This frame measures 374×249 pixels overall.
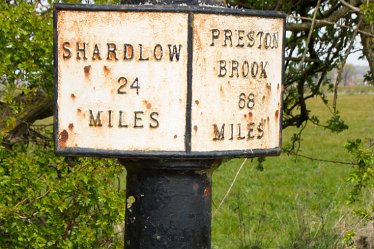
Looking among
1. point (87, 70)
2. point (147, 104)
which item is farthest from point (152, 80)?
point (87, 70)

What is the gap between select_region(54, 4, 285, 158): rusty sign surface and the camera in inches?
101

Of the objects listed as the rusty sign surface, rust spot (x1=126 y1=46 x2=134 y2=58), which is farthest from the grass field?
rust spot (x1=126 y1=46 x2=134 y2=58)

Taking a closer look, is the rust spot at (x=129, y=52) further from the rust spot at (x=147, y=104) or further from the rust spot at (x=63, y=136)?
the rust spot at (x=63, y=136)

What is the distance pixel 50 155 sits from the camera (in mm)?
4109

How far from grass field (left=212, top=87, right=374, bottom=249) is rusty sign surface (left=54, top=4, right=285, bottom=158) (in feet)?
7.16

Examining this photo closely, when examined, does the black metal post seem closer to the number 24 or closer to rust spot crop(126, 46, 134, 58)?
the number 24

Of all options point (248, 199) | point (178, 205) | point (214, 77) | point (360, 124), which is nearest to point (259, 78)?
point (214, 77)

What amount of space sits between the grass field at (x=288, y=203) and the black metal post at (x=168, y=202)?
202 centimetres

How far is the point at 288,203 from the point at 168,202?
6761mm

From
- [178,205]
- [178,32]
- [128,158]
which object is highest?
[178,32]

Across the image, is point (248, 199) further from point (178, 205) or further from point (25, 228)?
point (178, 205)

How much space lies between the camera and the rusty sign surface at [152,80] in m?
2.56

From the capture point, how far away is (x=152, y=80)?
8.45 feet

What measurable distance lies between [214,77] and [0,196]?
1.70 meters
